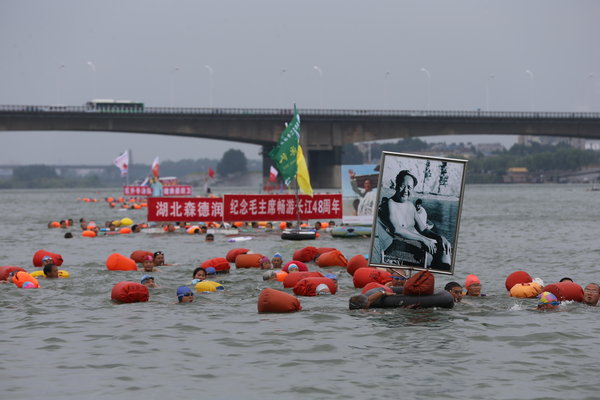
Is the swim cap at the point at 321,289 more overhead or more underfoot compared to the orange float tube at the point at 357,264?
more underfoot

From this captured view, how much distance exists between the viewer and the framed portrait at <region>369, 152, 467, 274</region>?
70.0 ft

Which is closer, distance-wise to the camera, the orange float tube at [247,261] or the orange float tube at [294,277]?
the orange float tube at [294,277]

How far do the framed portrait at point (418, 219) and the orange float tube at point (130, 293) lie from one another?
20.1ft

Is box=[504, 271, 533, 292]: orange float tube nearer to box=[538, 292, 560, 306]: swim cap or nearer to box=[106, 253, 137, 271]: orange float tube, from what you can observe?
box=[538, 292, 560, 306]: swim cap

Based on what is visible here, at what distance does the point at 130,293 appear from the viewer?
23906 millimetres

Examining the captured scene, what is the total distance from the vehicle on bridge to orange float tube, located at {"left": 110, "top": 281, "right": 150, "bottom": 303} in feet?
367

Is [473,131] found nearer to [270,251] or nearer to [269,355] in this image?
[270,251]

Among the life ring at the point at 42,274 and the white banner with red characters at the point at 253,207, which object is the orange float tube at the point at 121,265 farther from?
the white banner with red characters at the point at 253,207

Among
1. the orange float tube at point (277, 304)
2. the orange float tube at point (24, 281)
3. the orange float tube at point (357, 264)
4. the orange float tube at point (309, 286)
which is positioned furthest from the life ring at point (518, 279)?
the orange float tube at point (24, 281)

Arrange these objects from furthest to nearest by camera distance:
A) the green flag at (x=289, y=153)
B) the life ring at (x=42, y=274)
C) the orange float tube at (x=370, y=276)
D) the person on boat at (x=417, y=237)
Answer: the green flag at (x=289, y=153) → the life ring at (x=42, y=274) → the orange float tube at (x=370, y=276) → the person on boat at (x=417, y=237)

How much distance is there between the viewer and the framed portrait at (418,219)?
21328 millimetres

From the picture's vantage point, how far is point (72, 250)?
42.9 metres

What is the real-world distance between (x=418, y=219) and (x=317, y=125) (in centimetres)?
12498

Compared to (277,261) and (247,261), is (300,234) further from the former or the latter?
(277,261)
